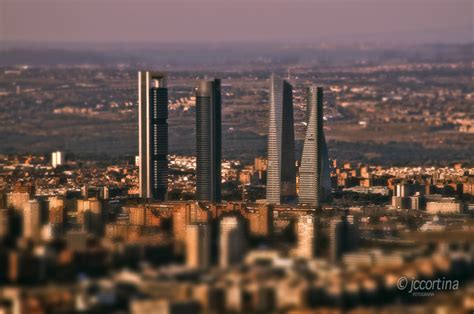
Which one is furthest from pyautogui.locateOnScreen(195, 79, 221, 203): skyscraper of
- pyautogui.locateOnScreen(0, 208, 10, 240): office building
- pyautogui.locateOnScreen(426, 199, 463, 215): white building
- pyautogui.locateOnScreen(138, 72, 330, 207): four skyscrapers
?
pyautogui.locateOnScreen(0, 208, 10, 240): office building

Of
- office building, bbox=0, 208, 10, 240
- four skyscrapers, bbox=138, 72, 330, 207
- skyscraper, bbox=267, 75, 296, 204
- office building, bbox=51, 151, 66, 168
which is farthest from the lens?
office building, bbox=51, 151, 66, 168

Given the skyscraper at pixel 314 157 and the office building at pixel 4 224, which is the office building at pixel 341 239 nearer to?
the office building at pixel 4 224

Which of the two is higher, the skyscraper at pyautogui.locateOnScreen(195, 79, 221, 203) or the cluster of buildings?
the skyscraper at pyautogui.locateOnScreen(195, 79, 221, 203)

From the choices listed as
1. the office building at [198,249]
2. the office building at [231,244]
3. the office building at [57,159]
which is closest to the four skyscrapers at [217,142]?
the office building at [57,159]

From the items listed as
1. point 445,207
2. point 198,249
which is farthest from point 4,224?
point 445,207

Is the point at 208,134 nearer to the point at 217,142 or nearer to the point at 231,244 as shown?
the point at 217,142

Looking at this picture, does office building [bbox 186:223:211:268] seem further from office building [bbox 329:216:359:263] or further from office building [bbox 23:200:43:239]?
office building [bbox 23:200:43:239]
